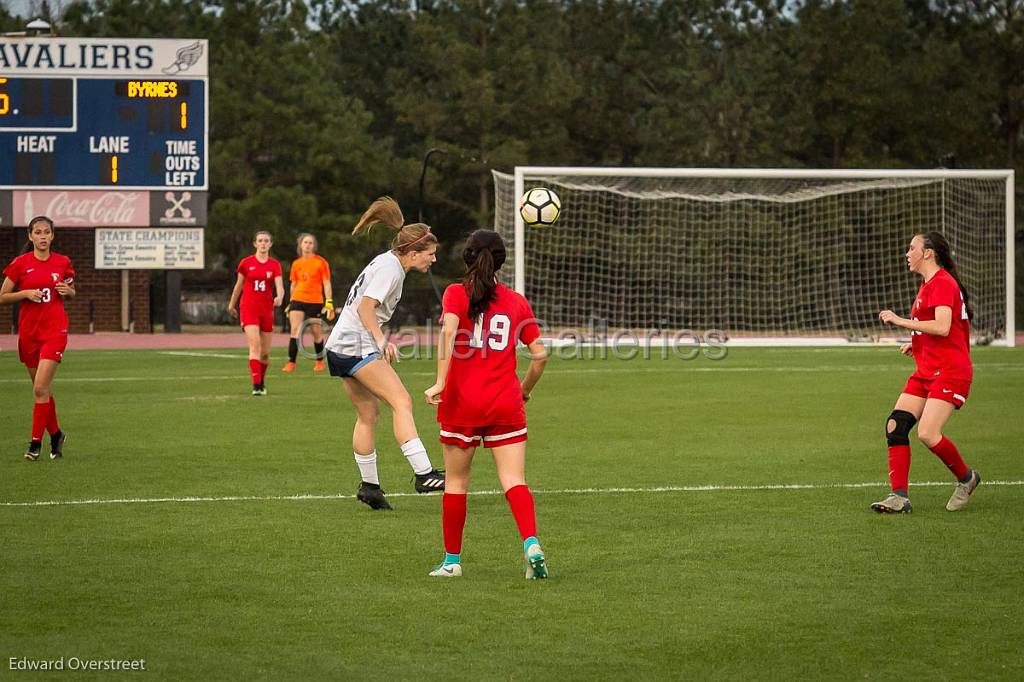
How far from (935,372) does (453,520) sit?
370 centimetres

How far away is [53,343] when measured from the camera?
11859 mm

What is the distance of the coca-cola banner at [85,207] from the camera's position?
32969 millimetres

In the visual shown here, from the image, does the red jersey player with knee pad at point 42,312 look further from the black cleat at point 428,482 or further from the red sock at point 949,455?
the red sock at point 949,455

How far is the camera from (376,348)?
31.7 feet

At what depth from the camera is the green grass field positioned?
5.92 meters

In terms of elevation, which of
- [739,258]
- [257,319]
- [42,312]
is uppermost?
[739,258]

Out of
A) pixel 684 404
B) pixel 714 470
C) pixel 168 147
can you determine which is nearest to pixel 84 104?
pixel 168 147

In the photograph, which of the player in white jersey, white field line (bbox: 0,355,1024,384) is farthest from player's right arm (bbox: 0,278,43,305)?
white field line (bbox: 0,355,1024,384)

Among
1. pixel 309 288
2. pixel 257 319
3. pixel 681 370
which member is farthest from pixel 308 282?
pixel 681 370

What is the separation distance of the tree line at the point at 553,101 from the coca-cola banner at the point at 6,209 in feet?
30.9

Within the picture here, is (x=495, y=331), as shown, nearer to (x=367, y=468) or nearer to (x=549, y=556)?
(x=549, y=556)

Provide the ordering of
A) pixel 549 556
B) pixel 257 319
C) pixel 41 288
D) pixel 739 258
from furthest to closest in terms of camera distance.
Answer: pixel 739 258
pixel 257 319
pixel 41 288
pixel 549 556

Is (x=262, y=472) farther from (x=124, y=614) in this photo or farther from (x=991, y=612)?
(x=991, y=612)

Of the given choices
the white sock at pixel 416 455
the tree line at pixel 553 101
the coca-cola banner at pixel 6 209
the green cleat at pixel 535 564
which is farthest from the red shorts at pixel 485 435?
the tree line at pixel 553 101
